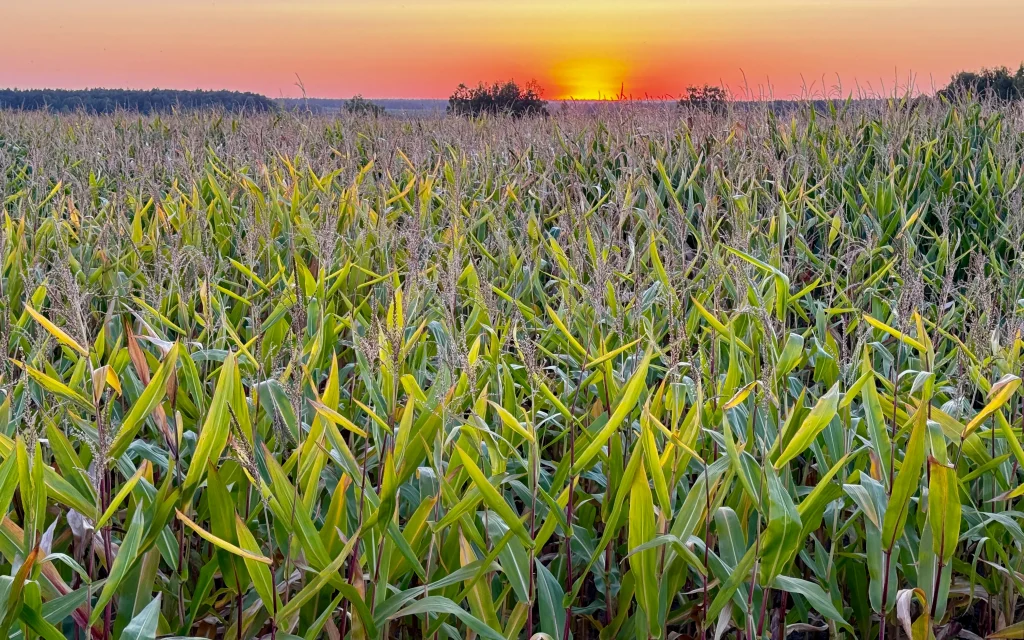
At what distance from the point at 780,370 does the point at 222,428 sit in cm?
101

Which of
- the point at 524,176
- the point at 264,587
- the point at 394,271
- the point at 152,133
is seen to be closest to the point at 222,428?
the point at 264,587

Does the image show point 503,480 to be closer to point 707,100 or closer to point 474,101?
point 707,100

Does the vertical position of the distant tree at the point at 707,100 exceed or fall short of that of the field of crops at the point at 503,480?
it exceeds it

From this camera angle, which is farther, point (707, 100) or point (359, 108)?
point (359, 108)

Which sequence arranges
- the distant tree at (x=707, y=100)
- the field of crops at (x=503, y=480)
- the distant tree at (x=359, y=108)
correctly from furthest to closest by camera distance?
the distant tree at (x=359, y=108), the distant tree at (x=707, y=100), the field of crops at (x=503, y=480)

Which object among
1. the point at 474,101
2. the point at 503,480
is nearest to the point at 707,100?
the point at 503,480

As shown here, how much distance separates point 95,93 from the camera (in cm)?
3453

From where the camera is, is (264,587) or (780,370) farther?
(780,370)

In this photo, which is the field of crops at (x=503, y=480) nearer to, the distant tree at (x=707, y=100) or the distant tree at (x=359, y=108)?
the distant tree at (x=707, y=100)

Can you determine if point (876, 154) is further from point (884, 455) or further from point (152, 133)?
point (152, 133)

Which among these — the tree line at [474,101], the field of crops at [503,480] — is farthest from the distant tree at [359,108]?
the field of crops at [503,480]

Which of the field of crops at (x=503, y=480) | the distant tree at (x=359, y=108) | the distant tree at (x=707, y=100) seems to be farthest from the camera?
the distant tree at (x=359, y=108)

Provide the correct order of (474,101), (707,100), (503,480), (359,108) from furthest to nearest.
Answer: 1. (474,101)
2. (359,108)
3. (707,100)
4. (503,480)

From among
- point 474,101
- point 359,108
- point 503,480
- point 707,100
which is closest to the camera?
point 503,480
